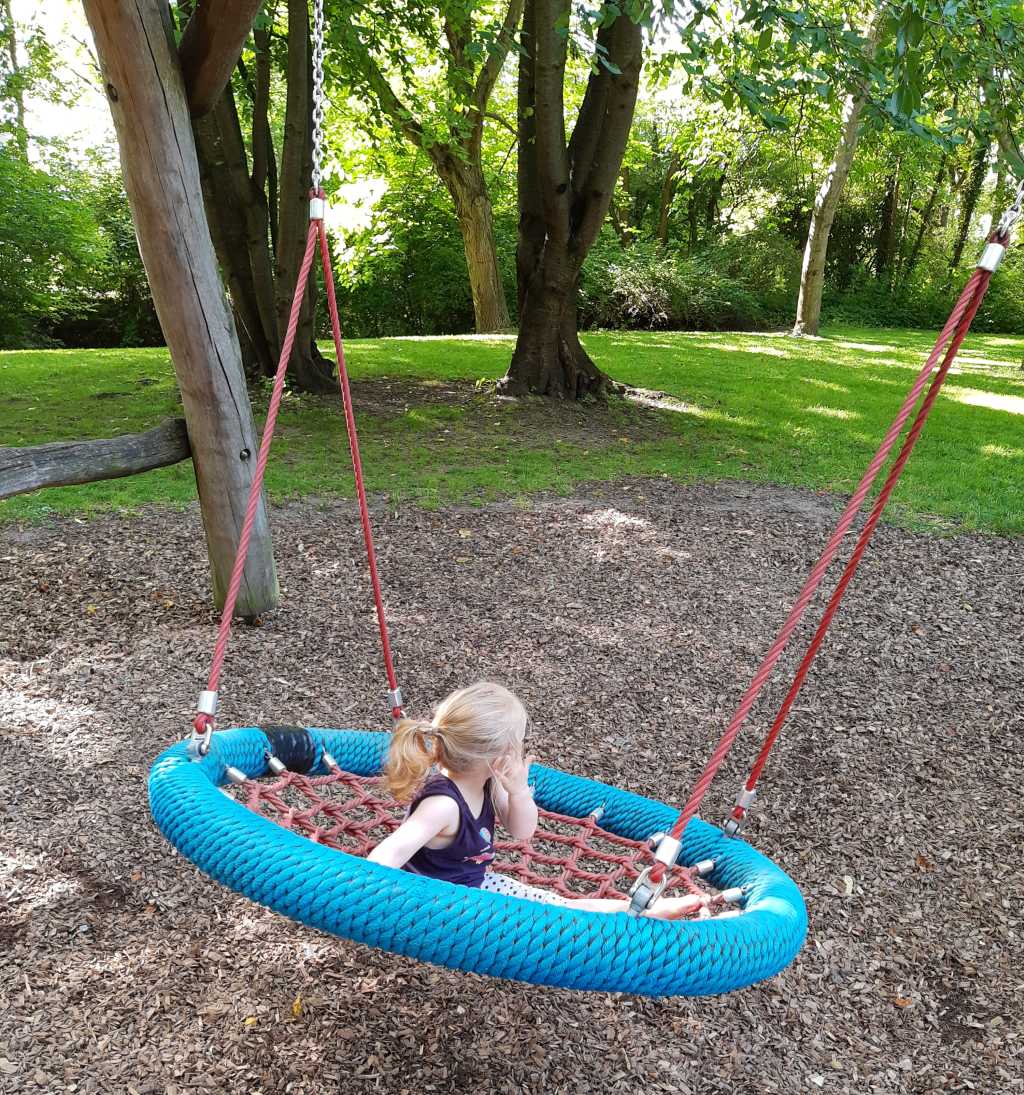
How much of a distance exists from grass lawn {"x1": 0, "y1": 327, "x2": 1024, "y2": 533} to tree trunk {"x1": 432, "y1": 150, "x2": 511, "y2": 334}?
2.51 m

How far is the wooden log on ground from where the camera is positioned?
3.57 meters

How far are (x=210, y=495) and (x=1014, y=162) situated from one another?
4234 mm

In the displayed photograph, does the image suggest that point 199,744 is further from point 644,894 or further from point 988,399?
point 988,399

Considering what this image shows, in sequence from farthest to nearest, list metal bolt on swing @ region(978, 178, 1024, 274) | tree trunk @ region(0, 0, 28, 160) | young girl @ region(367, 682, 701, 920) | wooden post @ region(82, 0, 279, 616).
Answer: tree trunk @ region(0, 0, 28, 160) → wooden post @ region(82, 0, 279, 616) → young girl @ region(367, 682, 701, 920) → metal bolt on swing @ region(978, 178, 1024, 274)

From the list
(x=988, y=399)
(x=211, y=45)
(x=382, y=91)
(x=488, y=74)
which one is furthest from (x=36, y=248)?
(x=988, y=399)

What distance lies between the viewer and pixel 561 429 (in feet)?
26.0

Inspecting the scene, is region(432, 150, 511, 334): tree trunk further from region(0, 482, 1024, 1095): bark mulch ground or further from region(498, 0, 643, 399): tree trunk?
region(0, 482, 1024, 1095): bark mulch ground

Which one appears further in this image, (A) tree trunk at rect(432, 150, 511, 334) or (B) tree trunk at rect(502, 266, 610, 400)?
(A) tree trunk at rect(432, 150, 511, 334)

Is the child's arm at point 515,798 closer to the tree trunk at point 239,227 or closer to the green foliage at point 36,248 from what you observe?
the tree trunk at point 239,227

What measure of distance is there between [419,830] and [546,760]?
156 centimetres

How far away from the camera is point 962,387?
10.9 m

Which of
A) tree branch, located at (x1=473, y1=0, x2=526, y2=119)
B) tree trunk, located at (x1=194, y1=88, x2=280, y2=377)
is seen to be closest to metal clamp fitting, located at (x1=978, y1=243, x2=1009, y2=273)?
tree trunk, located at (x1=194, y1=88, x2=280, y2=377)

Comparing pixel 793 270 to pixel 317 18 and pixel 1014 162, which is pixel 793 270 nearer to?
pixel 1014 162

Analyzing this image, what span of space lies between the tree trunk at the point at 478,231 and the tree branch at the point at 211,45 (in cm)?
964
